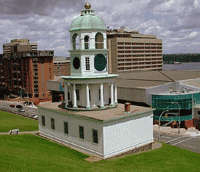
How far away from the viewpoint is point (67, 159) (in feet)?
95.1

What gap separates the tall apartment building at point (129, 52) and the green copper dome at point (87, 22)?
12885cm

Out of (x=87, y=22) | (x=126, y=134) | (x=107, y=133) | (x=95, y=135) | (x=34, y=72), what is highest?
(x=87, y=22)

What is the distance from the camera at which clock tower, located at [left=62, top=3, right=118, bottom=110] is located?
35938 millimetres

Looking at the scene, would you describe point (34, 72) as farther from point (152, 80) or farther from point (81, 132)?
point (81, 132)

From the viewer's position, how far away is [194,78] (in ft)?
313

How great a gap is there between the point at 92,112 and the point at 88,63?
259 inches

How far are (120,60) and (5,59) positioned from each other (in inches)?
2978

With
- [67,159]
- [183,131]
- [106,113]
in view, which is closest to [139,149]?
[106,113]

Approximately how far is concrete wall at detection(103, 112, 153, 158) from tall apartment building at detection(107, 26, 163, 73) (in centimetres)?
13248

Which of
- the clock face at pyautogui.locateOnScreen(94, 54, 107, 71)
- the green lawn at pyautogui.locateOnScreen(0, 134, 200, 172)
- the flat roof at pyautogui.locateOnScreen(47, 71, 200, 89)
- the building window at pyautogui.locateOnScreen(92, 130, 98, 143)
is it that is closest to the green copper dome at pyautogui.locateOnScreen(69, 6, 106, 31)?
the clock face at pyautogui.locateOnScreen(94, 54, 107, 71)

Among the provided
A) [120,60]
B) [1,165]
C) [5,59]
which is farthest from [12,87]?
[1,165]

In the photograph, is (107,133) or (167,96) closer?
(107,133)

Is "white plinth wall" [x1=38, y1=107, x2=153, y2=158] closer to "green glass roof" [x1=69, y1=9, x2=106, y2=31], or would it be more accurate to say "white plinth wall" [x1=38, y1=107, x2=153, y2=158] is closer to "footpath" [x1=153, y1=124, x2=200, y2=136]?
"green glass roof" [x1=69, y1=9, x2=106, y2=31]

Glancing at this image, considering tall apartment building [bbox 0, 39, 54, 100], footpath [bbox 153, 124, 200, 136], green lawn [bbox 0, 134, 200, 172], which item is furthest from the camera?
tall apartment building [bbox 0, 39, 54, 100]
